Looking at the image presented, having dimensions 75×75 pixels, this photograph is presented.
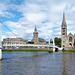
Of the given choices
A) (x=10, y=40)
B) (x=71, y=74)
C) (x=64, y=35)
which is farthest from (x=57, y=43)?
(x=71, y=74)

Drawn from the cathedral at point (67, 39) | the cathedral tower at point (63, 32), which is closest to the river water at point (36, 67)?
the cathedral at point (67, 39)

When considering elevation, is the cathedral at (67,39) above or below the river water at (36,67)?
above

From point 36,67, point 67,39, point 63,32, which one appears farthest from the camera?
point 63,32

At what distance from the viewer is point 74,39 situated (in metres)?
106

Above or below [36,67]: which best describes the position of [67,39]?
above

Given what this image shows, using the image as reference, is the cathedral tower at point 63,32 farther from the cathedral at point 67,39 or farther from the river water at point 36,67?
the river water at point 36,67

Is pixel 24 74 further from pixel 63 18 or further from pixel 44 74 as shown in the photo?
pixel 63 18

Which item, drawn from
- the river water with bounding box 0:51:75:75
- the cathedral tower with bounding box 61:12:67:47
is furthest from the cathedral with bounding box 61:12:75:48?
the river water with bounding box 0:51:75:75

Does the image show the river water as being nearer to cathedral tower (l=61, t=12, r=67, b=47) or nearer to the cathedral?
the cathedral

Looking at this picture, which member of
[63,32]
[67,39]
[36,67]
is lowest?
[36,67]

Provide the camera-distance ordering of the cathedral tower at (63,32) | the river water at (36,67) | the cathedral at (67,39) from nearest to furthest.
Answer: the river water at (36,67) → the cathedral at (67,39) → the cathedral tower at (63,32)

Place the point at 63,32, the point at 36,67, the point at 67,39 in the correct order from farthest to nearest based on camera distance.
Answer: the point at 63,32, the point at 67,39, the point at 36,67

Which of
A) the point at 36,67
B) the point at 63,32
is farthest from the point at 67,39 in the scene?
the point at 36,67

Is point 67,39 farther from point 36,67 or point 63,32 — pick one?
point 36,67
